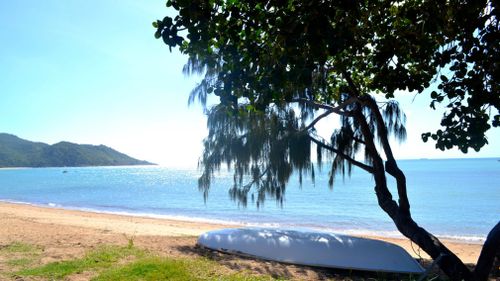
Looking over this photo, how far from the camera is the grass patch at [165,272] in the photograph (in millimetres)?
4188

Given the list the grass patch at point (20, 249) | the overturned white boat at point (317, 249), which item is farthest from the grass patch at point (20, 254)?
the overturned white boat at point (317, 249)

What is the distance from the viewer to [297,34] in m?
2.60

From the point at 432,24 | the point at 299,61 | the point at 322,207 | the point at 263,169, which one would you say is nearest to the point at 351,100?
the point at 263,169

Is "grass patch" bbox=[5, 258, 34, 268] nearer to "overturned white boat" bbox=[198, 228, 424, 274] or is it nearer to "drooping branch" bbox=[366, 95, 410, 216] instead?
"overturned white boat" bbox=[198, 228, 424, 274]

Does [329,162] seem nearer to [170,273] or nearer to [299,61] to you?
[170,273]

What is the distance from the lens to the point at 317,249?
6270mm

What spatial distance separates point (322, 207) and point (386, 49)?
64.8 feet

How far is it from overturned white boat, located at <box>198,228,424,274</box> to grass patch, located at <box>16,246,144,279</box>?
1616mm

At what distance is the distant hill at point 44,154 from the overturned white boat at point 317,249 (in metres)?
145

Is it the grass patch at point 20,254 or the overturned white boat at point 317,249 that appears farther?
the overturned white boat at point 317,249

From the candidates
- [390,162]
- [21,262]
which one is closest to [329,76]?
[390,162]

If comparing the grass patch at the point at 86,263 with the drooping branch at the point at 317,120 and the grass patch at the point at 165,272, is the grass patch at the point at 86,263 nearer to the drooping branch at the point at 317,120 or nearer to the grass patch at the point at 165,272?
the grass patch at the point at 165,272

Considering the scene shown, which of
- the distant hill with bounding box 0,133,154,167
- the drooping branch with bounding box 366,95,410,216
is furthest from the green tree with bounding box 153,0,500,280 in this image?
the distant hill with bounding box 0,133,154,167

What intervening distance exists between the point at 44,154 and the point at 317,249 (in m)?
152
